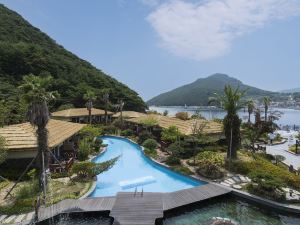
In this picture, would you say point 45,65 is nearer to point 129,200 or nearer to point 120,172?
point 120,172

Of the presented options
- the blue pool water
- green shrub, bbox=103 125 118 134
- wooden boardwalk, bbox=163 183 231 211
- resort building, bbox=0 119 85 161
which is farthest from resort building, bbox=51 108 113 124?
wooden boardwalk, bbox=163 183 231 211

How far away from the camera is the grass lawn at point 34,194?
1526 centimetres

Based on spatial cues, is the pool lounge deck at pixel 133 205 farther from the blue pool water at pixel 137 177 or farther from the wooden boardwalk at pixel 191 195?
the blue pool water at pixel 137 177

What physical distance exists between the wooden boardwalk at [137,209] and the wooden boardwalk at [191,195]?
0.53 metres

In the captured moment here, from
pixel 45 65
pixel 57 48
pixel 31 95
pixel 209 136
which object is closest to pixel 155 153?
pixel 209 136

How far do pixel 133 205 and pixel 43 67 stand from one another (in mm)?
69844

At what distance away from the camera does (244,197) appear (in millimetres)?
18547

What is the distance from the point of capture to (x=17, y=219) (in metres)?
14.2

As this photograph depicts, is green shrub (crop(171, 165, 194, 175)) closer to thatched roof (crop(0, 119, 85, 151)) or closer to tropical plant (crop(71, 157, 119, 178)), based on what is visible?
tropical plant (crop(71, 157, 119, 178))

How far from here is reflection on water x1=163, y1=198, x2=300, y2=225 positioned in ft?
51.2

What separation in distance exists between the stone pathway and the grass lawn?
41 centimetres

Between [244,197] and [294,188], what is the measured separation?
3.68 meters

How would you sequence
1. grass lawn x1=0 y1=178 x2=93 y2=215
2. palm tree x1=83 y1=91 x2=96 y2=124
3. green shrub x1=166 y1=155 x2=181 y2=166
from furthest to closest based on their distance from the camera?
1. palm tree x1=83 y1=91 x2=96 y2=124
2. green shrub x1=166 y1=155 x2=181 y2=166
3. grass lawn x1=0 y1=178 x2=93 y2=215

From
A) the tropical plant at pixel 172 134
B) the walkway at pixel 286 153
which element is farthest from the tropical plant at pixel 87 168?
the walkway at pixel 286 153
